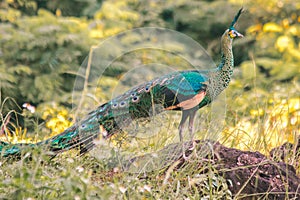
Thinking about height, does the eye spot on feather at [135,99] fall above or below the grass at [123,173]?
above

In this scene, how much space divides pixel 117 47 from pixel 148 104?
394 centimetres

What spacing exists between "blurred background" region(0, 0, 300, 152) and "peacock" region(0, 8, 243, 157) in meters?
0.69

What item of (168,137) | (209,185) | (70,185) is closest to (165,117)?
(168,137)

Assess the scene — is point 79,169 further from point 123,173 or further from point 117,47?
point 117,47

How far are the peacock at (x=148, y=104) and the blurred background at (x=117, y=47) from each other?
0.69 metres

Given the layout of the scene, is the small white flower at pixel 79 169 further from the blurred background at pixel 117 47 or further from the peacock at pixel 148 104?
the blurred background at pixel 117 47

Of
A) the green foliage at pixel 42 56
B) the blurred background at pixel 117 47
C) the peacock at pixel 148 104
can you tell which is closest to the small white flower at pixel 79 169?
the peacock at pixel 148 104

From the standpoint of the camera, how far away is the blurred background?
5.97 meters

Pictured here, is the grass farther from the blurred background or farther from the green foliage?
the green foliage

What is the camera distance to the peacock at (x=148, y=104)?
13.1ft

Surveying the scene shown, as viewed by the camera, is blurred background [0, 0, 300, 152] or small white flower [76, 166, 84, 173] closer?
small white flower [76, 166, 84, 173]

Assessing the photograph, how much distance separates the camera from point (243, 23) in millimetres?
9875

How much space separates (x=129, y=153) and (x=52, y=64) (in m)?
3.51

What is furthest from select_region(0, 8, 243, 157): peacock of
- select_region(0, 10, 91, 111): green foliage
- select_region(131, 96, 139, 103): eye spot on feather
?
select_region(0, 10, 91, 111): green foliage
